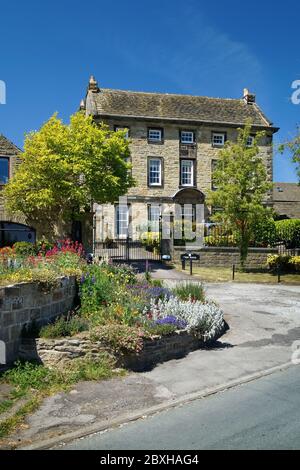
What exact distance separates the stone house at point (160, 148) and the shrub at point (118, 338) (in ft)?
81.5

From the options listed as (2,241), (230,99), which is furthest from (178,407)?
(230,99)

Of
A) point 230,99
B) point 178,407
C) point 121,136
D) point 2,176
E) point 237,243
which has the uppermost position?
point 230,99

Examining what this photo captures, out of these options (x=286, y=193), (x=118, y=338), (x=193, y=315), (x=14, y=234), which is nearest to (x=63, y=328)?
(x=118, y=338)

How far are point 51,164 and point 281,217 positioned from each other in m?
27.3

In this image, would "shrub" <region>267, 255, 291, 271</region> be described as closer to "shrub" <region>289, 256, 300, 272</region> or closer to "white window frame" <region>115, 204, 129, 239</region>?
"shrub" <region>289, 256, 300, 272</region>

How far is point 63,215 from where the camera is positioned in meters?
23.4

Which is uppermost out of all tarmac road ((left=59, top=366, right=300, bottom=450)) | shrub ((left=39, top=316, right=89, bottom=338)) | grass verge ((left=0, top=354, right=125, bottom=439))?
shrub ((left=39, top=316, right=89, bottom=338))

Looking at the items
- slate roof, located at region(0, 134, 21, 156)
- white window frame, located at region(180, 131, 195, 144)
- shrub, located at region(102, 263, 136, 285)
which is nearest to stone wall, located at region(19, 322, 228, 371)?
shrub, located at region(102, 263, 136, 285)

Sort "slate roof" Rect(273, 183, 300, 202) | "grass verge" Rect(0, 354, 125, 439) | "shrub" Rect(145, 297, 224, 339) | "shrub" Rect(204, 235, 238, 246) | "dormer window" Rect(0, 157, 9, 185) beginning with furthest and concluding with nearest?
"slate roof" Rect(273, 183, 300, 202)
"shrub" Rect(204, 235, 238, 246)
"dormer window" Rect(0, 157, 9, 185)
"shrub" Rect(145, 297, 224, 339)
"grass verge" Rect(0, 354, 125, 439)

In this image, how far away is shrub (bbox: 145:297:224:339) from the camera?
10565 millimetres

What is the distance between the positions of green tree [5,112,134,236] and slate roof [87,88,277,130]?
11.7m

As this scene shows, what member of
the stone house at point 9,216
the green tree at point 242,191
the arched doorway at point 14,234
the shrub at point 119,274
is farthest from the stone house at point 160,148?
the shrub at point 119,274

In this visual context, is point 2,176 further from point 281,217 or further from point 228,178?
point 281,217

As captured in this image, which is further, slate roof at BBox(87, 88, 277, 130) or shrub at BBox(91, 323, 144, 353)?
slate roof at BBox(87, 88, 277, 130)
